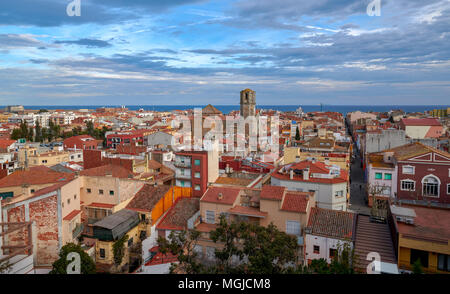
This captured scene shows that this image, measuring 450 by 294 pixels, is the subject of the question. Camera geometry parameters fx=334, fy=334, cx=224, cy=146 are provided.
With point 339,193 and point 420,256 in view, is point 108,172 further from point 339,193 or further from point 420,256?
point 420,256

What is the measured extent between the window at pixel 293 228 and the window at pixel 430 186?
36.5ft

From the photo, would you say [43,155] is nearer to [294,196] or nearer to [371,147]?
[294,196]

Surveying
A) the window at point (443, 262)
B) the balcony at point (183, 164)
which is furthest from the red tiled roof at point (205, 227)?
the window at point (443, 262)

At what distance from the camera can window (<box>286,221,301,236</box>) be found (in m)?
12.8

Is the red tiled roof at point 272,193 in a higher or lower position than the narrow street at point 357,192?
higher

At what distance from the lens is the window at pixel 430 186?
1925 cm

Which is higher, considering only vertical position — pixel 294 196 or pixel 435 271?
pixel 294 196

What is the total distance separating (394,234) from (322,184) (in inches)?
242

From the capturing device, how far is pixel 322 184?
1789 centimetres

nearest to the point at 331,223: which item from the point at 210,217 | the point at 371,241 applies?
the point at 371,241

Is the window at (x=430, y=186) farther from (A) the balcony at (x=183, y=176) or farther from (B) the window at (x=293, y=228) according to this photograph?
(A) the balcony at (x=183, y=176)
